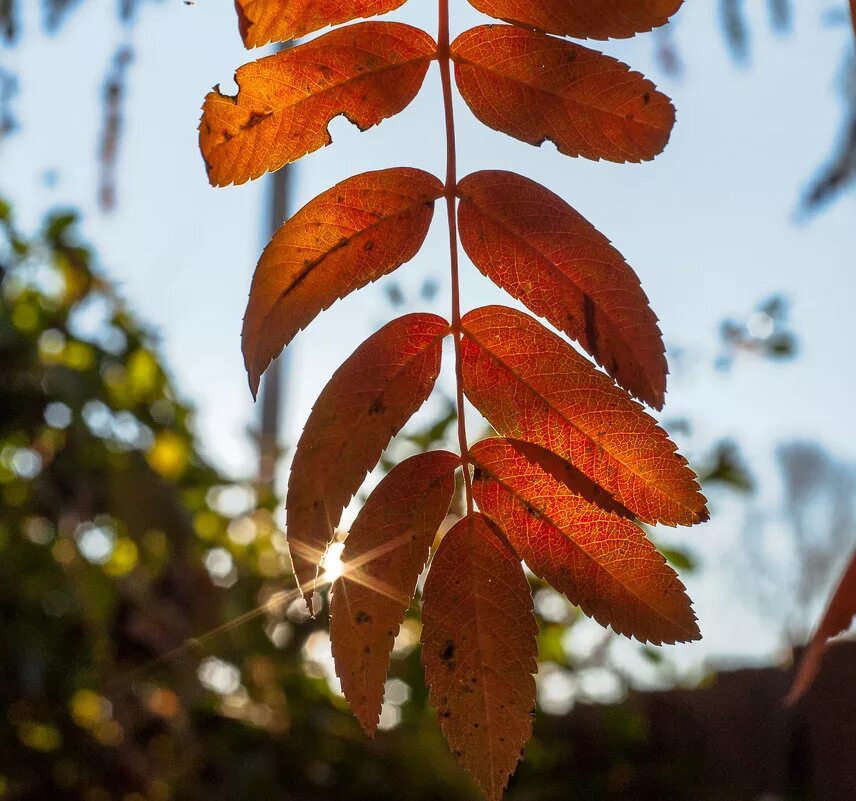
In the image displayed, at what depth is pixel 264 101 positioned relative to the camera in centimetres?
52

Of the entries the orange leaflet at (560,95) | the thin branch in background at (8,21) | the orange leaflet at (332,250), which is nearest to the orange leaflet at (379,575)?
the orange leaflet at (332,250)

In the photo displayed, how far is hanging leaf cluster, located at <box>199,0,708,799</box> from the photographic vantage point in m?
0.48

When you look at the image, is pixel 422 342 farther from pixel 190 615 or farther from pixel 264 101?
pixel 190 615

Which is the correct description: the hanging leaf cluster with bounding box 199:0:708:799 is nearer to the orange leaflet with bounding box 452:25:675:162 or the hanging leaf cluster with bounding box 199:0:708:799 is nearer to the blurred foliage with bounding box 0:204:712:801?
the orange leaflet with bounding box 452:25:675:162

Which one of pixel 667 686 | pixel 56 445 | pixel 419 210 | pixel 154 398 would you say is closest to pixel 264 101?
pixel 419 210

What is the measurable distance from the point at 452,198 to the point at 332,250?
94mm

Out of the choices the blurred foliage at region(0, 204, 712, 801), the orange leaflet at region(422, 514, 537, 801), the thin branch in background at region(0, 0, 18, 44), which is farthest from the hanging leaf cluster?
the blurred foliage at region(0, 204, 712, 801)

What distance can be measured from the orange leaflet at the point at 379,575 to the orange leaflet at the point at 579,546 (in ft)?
0.11

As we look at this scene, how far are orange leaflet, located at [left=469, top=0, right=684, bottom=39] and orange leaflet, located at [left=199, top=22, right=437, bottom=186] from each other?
6 centimetres

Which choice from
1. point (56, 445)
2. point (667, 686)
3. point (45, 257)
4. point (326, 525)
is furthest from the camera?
point (667, 686)

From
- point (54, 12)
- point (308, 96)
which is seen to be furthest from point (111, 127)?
point (308, 96)

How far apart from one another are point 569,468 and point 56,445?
5.42ft

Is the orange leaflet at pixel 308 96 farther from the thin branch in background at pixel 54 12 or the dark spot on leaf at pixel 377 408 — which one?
the thin branch in background at pixel 54 12

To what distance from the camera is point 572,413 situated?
0.51 m
